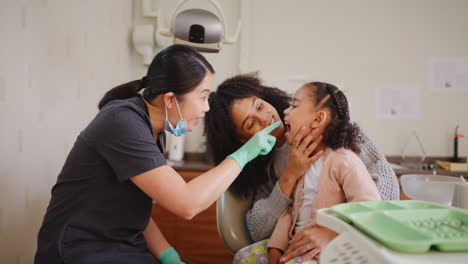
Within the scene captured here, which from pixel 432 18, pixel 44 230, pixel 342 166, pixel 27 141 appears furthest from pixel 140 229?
pixel 432 18

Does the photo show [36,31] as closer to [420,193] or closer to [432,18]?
[420,193]

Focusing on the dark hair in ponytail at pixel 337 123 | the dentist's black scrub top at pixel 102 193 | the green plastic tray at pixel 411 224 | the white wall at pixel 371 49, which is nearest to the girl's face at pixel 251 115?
the dark hair in ponytail at pixel 337 123

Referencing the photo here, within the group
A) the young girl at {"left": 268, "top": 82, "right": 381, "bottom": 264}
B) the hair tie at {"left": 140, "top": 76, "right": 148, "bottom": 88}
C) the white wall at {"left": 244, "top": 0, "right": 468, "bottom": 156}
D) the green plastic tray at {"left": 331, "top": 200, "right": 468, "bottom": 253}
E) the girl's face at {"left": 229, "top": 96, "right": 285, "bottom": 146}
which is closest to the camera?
the green plastic tray at {"left": 331, "top": 200, "right": 468, "bottom": 253}

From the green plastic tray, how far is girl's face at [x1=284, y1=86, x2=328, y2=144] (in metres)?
0.69

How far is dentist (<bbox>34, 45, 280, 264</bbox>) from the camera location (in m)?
1.02

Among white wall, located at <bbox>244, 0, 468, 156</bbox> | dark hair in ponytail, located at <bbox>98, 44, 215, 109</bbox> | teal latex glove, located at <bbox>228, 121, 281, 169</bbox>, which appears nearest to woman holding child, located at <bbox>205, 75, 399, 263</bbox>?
teal latex glove, located at <bbox>228, 121, 281, 169</bbox>

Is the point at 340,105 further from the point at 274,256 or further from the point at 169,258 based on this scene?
the point at 169,258

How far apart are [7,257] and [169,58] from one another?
1.05m

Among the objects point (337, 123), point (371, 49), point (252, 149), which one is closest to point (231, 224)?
point (252, 149)

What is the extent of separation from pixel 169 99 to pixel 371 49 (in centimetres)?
222

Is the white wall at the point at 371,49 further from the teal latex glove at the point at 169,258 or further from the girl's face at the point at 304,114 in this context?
the teal latex glove at the point at 169,258

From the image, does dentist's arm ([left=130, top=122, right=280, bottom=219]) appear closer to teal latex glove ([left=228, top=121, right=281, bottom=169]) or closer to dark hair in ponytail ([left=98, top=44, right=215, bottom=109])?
teal latex glove ([left=228, top=121, right=281, bottom=169])

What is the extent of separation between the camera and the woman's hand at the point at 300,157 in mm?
1321

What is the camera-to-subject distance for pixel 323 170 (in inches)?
48.7
